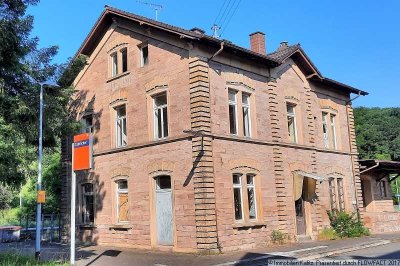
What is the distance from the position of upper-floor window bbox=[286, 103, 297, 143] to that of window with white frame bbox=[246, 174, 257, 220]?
167 inches

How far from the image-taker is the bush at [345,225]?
22.0 metres

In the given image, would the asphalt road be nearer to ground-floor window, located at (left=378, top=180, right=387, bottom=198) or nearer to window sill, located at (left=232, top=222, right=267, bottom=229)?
window sill, located at (left=232, top=222, right=267, bottom=229)

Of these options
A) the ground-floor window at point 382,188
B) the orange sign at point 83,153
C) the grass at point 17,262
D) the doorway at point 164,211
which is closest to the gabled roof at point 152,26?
the doorway at point 164,211

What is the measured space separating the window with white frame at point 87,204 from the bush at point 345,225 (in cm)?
1193

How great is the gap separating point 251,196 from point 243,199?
2.80ft

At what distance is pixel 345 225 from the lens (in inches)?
877

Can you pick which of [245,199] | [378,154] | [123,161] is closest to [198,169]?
[245,199]

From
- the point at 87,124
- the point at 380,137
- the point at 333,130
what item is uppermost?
the point at 380,137

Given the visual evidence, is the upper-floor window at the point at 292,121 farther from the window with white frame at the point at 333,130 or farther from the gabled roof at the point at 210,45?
the window with white frame at the point at 333,130

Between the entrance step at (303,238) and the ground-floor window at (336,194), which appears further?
the ground-floor window at (336,194)

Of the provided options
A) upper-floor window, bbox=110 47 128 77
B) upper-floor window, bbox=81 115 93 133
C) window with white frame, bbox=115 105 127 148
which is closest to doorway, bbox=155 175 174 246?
window with white frame, bbox=115 105 127 148

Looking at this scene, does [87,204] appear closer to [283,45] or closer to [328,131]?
[328,131]

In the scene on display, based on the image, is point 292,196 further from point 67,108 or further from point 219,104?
point 67,108

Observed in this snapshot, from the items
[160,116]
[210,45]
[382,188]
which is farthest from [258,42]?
[382,188]
